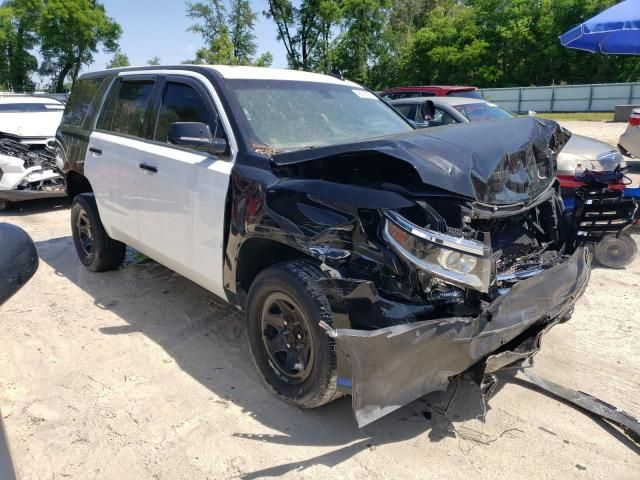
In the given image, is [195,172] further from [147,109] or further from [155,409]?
[155,409]

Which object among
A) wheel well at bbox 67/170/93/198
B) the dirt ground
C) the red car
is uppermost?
the red car

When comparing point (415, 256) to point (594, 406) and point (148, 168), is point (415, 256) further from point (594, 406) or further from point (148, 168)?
point (148, 168)

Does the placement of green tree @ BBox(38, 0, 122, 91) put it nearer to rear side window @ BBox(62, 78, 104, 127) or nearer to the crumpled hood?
rear side window @ BBox(62, 78, 104, 127)

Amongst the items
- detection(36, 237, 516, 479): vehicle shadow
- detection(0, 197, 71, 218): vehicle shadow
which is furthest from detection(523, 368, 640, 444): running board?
detection(0, 197, 71, 218): vehicle shadow

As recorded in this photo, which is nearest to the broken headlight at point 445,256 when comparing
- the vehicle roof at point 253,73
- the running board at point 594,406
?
the running board at point 594,406

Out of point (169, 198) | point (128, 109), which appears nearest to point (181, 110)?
point (169, 198)

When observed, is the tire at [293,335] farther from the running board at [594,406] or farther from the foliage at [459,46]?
the foliage at [459,46]

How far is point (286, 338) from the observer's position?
3059 mm

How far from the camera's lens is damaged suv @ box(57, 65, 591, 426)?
2.43m

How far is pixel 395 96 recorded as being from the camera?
13820mm

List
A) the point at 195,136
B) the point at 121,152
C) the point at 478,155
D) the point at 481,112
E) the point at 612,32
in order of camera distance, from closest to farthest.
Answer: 1. the point at 478,155
2. the point at 195,136
3. the point at 121,152
4. the point at 612,32
5. the point at 481,112

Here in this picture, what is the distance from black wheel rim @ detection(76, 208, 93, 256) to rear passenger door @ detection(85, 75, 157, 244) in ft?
1.92

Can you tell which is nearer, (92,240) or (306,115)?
(306,115)

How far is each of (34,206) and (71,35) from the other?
46.1 meters
